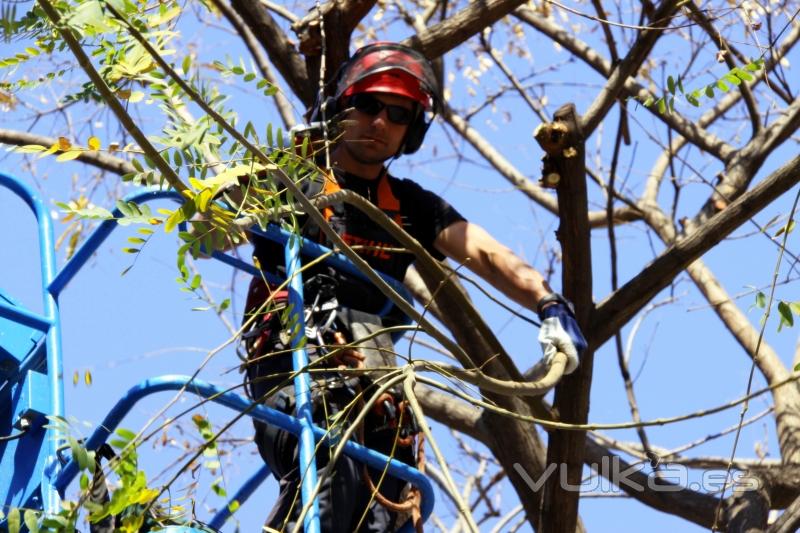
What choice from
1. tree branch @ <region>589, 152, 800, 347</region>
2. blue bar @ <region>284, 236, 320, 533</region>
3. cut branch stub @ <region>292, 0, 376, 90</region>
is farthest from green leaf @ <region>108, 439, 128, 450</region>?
cut branch stub @ <region>292, 0, 376, 90</region>

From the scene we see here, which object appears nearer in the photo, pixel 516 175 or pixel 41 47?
pixel 41 47

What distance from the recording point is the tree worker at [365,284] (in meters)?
3.90

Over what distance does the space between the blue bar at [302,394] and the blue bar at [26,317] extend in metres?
0.66

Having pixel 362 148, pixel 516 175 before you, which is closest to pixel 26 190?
pixel 362 148

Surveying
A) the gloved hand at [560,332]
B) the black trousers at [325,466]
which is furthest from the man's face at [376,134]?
the gloved hand at [560,332]

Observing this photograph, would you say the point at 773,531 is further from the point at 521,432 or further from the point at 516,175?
the point at 516,175

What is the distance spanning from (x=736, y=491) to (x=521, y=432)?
761mm

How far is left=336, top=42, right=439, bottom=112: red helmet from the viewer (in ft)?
15.1

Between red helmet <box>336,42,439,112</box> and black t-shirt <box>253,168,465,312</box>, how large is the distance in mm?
299

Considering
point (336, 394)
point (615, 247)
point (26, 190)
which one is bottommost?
point (336, 394)

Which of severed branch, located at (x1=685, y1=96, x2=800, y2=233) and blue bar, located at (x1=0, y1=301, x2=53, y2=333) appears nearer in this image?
blue bar, located at (x1=0, y1=301, x2=53, y2=333)

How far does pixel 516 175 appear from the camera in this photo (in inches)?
283

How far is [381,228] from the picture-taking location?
14.3 ft

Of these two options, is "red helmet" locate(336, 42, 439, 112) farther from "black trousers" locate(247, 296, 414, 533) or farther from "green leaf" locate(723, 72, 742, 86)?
"green leaf" locate(723, 72, 742, 86)
